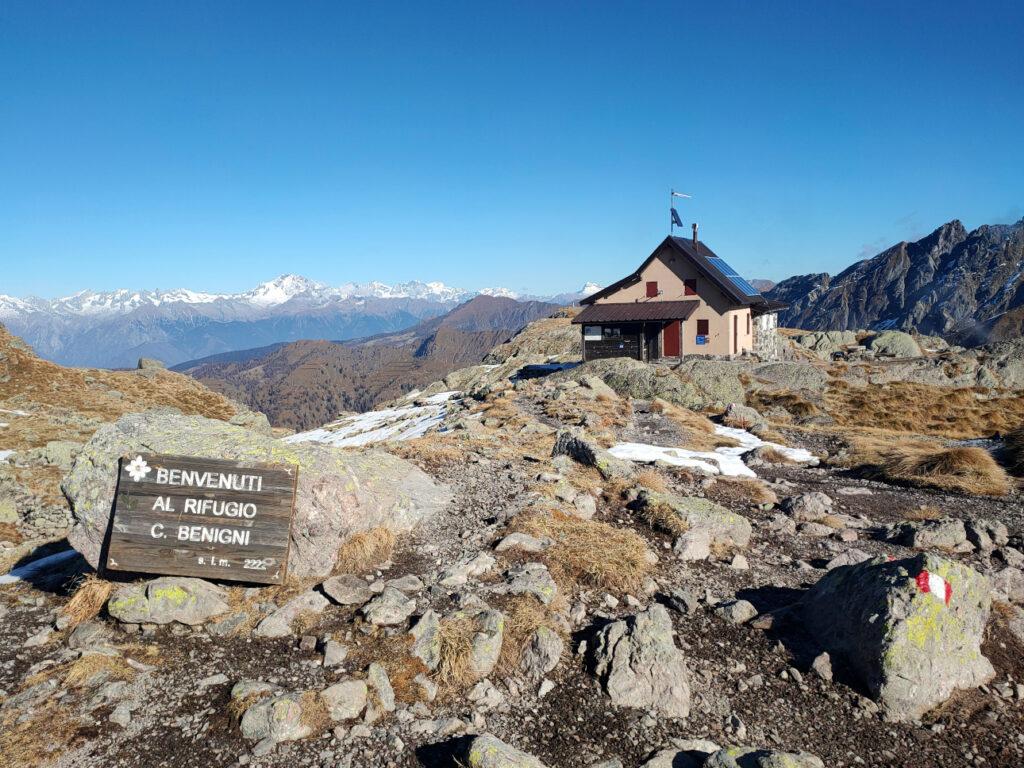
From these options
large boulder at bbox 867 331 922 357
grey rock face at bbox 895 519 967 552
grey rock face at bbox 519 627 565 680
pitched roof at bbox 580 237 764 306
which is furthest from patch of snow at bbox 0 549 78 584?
large boulder at bbox 867 331 922 357

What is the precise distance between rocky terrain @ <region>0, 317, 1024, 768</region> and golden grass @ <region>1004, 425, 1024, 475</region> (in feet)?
15.3

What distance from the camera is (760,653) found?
871cm

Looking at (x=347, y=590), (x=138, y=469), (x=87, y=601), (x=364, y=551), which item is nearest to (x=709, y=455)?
(x=364, y=551)

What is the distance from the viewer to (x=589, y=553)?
11070mm

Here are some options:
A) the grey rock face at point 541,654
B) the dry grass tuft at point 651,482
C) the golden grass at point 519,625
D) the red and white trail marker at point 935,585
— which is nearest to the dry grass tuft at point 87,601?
the golden grass at point 519,625

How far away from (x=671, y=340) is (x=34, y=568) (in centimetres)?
4260

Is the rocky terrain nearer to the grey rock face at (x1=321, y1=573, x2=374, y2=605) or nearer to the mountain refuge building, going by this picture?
the grey rock face at (x1=321, y1=573, x2=374, y2=605)

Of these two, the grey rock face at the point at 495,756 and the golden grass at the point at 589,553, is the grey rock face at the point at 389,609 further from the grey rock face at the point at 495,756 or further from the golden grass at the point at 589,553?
the grey rock face at the point at 495,756

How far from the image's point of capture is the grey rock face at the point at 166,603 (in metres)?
9.08

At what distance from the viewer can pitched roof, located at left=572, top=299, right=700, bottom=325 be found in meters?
46.5

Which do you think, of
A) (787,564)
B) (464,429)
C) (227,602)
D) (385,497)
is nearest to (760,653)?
(787,564)

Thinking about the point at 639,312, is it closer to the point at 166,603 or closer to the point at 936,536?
the point at 936,536

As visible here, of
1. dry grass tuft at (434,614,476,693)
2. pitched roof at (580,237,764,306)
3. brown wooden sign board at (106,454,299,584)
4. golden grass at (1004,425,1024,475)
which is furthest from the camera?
pitched roof at (580,237,764,306)

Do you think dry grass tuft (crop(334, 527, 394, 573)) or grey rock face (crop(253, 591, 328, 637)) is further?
dry grass tuft (crop(334, 527, 394, 573))
